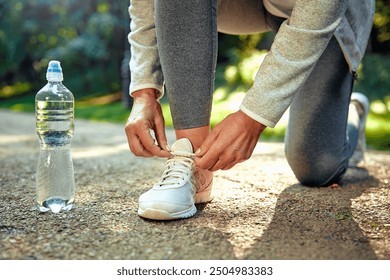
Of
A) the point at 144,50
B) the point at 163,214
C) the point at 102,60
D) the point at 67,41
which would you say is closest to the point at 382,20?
the point at 144,50

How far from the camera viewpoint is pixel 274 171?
2412mm

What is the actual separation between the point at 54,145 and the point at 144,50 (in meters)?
0.47

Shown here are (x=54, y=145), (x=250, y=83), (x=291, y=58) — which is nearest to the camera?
(x=291, y=58)

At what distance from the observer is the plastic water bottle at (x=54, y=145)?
5.11ft

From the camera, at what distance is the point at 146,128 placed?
145cm

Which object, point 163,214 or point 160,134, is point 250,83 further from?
point 163,214

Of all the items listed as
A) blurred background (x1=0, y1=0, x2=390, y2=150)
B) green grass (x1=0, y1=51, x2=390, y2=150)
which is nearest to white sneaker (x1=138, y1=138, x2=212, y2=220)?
blurred background (x1=0, y1=0, x2=390, y2=150)

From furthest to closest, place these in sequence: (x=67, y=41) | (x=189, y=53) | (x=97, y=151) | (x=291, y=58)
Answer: (x=67, y=41), (x=97, y=151), (x=189, y=53), (x=291, y=58)

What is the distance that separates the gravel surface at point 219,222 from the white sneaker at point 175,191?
0.03 metres

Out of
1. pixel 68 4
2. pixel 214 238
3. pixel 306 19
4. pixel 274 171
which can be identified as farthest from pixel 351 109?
pixel 68 4

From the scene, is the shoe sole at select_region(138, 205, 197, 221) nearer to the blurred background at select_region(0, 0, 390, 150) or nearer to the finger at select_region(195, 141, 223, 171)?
the finger at select_region(195, 141, 223, 171)

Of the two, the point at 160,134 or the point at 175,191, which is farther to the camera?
the point at 160,134
